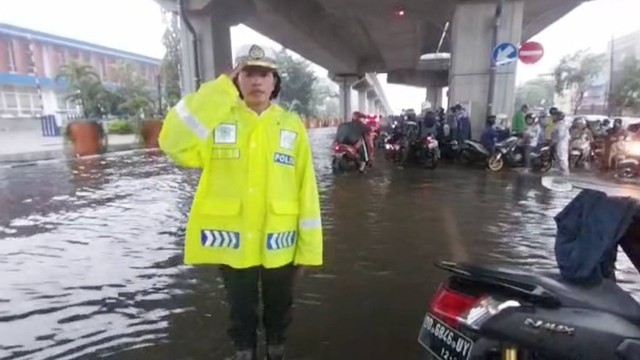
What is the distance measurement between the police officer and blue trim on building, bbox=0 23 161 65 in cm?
4083

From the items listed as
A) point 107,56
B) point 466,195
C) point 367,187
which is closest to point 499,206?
point 466,195

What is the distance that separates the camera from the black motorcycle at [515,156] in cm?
1058

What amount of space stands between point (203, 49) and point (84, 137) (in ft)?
19.3

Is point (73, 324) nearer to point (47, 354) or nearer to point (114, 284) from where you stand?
point (47, 354)

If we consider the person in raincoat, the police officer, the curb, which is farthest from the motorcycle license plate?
the curb

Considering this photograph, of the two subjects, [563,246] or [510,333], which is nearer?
[510,333]

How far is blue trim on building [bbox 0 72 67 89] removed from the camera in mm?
34469

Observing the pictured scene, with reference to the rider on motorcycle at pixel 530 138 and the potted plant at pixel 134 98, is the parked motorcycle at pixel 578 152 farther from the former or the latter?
the potted plant at pixel 134 98

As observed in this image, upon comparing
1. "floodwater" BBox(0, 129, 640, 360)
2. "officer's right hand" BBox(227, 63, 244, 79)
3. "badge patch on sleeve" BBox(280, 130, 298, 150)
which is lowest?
"floodwater" BBox(0, 129, 640, 360)

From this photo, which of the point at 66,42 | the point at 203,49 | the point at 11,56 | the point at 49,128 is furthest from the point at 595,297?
the point at 66,42

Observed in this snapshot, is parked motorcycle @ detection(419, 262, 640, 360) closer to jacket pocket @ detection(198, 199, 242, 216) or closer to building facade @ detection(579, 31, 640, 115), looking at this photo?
jacket pocket @ detection(198, 199, 242, 216)

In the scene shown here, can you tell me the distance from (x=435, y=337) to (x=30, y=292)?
3.44 metres

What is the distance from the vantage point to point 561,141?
34.6 feet

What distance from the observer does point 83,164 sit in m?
12.7
